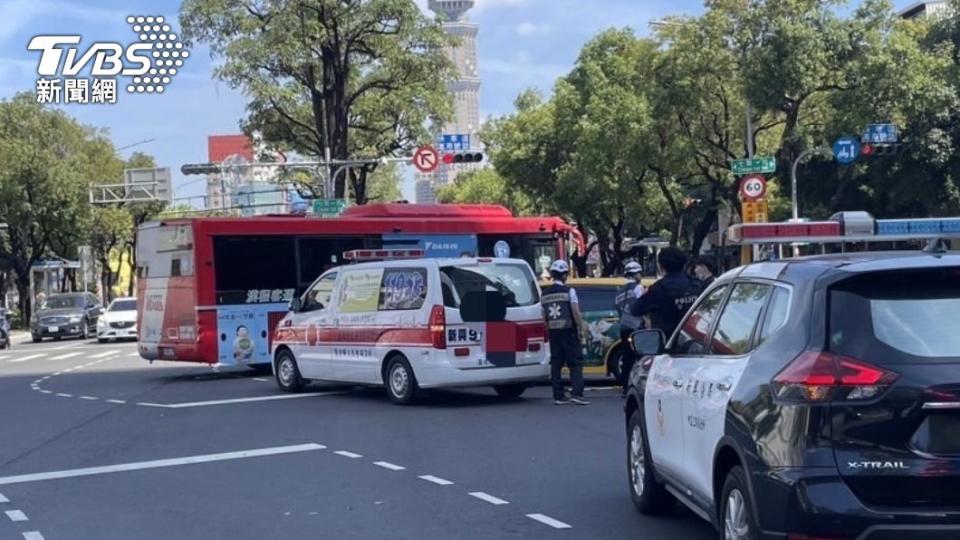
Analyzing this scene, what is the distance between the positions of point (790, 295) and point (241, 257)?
16.7 metres

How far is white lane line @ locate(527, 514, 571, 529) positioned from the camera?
8.51 metres

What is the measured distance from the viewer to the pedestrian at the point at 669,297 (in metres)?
12.8

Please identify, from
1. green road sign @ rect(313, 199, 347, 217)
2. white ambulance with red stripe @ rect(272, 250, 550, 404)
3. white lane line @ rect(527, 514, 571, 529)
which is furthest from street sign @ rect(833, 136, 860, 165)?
white lane line @ rect(527, 514, 571, 529)

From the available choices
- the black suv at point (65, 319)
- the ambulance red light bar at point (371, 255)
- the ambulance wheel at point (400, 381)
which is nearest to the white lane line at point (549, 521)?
the ambulance wheel at point (400, 381)

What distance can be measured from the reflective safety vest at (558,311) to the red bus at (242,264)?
7.81 m

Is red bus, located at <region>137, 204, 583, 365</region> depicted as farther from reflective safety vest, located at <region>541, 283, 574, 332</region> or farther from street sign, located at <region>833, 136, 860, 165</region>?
street sign, located at <region>833, 136, 860, 165</region>

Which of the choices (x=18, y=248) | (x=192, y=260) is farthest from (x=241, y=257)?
(x=18, y=248)

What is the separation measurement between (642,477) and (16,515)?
182 inches

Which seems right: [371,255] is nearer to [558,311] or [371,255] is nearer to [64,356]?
[558,311]

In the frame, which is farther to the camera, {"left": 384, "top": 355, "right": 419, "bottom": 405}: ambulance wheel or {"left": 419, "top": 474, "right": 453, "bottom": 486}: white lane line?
Answer: {"left": 384, "top": 355, "right": 419, "bottom": 405}: ambulance wheel

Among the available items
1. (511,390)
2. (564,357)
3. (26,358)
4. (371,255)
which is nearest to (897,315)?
(564,357)

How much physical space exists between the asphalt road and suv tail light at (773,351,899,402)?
9.47 ft

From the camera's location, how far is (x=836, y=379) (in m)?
5.36

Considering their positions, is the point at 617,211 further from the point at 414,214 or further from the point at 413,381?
the point at 413,381
